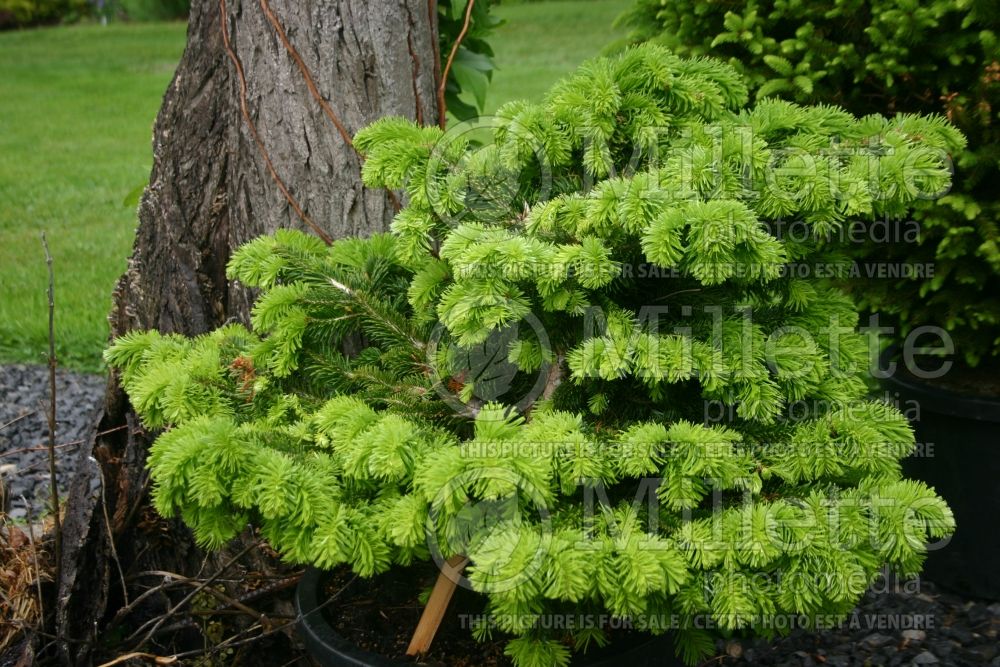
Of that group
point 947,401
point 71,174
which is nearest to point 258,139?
point 947,401

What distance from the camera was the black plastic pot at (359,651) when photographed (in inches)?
71.8

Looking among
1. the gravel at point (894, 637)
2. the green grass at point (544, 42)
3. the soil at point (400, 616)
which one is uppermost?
the green grass at point (544, 42)

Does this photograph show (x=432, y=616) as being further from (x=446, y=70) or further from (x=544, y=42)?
(x=544, y=42)

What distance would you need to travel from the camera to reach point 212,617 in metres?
2.76

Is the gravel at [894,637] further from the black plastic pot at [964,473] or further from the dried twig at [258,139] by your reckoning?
the dried twig at [258,139]

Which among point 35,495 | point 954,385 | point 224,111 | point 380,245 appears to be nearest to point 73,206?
point 35,495

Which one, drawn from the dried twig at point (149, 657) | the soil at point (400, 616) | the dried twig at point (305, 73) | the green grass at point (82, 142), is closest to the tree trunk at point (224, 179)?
the dried twig at point (305, 73)

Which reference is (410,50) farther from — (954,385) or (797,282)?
(954,385)

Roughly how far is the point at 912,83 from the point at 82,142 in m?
9.70

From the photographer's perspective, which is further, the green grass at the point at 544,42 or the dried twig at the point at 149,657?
the green grass at the point at 544,42

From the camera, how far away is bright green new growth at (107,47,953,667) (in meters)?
1.60

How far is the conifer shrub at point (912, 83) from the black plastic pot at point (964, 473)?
0.60ft

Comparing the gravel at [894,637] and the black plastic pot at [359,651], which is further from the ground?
the black plastic pot at [359,651]

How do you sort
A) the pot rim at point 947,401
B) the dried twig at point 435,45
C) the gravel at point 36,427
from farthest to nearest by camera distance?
the gravel at point 36,427
the pot rim at point 947,401
the dried twig at point 435,45
